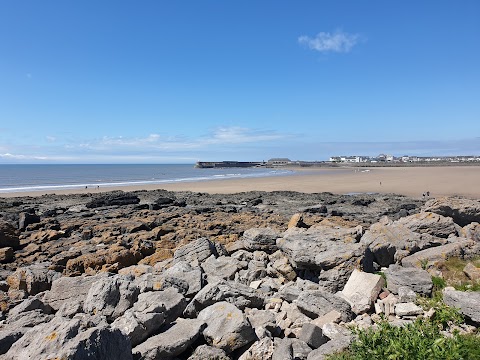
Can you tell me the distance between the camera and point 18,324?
250 inches

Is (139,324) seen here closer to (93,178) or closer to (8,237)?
(8,237)

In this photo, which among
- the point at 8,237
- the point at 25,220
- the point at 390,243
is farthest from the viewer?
the point at 25,220

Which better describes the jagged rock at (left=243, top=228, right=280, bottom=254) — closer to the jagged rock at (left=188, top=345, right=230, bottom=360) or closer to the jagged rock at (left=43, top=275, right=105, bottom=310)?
the jagged rock at (left=43, top=275, right=105, bottom=310)

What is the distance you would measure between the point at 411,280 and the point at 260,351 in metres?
3.96

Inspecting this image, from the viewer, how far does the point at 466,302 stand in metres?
6.05

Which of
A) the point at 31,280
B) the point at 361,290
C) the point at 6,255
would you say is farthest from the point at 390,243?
the point at 6,255

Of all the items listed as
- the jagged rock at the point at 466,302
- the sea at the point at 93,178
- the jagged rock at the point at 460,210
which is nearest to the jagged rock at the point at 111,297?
the jagged rock at the point at 466,302

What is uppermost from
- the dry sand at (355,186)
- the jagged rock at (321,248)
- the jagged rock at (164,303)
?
the jagged rock at (321,248)

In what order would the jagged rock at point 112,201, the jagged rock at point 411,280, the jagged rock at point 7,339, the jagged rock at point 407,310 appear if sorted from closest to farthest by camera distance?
1. the jagged rock at point 7,339
2. the jagged rock at point 407,310
3. the jagged rock at point 411,280
4. the jagged rock at point 112,201

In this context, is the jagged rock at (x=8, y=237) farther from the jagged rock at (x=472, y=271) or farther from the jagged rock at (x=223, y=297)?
the jagged rock at (x=472, y=271)

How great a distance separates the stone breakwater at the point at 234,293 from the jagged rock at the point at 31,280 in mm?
29

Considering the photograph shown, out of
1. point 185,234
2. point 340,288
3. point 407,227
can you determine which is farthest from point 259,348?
point 185,234

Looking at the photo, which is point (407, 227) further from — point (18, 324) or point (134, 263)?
point (18, 324)

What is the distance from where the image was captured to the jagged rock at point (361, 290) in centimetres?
691
